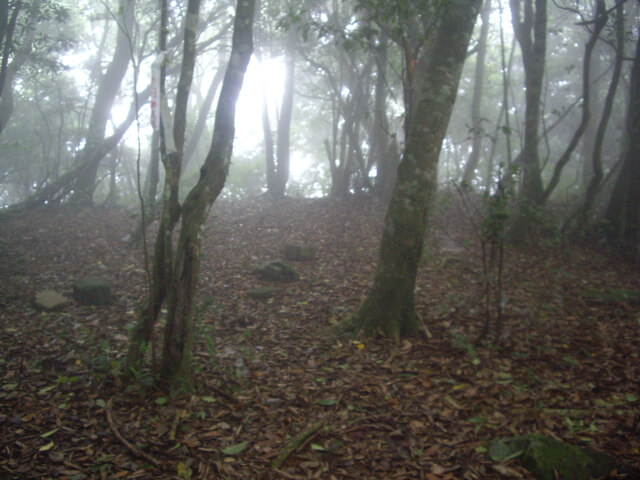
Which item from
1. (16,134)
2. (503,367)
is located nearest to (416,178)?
(503,367)

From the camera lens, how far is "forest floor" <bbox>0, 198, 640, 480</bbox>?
3.52 metres

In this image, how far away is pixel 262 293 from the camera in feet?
23.3

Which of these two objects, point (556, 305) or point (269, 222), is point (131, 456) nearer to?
point (556, 305)

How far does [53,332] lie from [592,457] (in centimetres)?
552

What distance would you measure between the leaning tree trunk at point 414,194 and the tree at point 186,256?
1.99 metres

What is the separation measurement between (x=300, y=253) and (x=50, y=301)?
3994 millimetres

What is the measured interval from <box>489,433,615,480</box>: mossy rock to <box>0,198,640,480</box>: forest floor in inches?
4.0

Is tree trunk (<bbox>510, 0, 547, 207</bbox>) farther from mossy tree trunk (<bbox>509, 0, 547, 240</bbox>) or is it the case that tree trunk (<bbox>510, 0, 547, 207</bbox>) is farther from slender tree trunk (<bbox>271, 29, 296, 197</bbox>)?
slender tree trunk (<bbox>271, 29, 296, 197</bbox>)

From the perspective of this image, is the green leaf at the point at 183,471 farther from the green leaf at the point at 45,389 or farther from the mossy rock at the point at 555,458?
the mossy rock at the point at 555,458

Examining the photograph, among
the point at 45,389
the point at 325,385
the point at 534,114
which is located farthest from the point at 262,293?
the point at 534,114

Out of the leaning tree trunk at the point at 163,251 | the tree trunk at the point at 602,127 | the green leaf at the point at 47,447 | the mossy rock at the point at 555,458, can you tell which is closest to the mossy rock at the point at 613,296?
the tree trunk at the point at 602,127

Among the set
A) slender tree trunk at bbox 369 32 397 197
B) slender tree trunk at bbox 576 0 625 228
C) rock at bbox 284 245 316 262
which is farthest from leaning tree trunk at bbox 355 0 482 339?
slender tree trunk at bbox 369 32 397 197

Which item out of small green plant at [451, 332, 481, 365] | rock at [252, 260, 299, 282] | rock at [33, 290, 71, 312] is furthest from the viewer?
rock at [252, 260, 299, 282]

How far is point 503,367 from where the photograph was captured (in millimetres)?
4715
